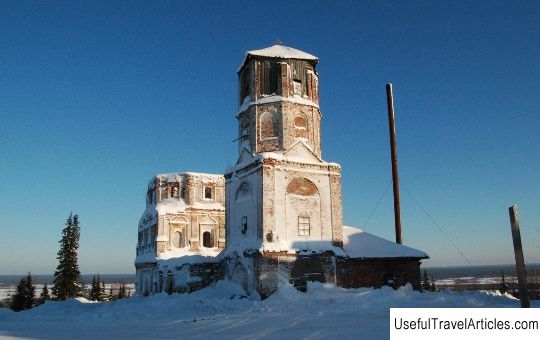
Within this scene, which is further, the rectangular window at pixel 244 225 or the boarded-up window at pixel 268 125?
the boarded-up window at pixel 268 125

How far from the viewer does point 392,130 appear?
30.7 metres

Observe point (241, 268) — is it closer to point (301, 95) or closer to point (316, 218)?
point (316, 218)

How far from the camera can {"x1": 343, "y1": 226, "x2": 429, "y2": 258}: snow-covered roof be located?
23.2 m

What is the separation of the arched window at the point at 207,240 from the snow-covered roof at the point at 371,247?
56.7 feet

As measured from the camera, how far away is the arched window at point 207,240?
39.2 metres

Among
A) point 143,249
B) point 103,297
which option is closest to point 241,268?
point 143,249

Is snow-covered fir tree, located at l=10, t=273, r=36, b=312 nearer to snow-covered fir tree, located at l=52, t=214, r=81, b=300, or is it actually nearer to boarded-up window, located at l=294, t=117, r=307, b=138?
snow-covered fir tree, located at l=52, t=214, r=81, b=300

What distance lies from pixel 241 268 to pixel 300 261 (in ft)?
10.3

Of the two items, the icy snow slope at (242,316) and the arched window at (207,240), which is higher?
the arched window at (207,240)

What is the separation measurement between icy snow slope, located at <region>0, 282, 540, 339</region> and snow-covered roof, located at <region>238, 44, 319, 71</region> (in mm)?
12345

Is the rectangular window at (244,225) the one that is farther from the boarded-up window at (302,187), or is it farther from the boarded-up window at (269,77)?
the boarded-up window at (269,77)

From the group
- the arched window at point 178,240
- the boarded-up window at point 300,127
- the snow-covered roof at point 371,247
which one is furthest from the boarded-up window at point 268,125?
the arched window at point 178,240

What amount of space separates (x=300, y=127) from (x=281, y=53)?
170 inches

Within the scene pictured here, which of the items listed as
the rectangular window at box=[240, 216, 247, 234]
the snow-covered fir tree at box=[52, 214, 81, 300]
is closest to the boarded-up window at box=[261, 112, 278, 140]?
the rectangular window at box=[240, 216, 247, 234]
